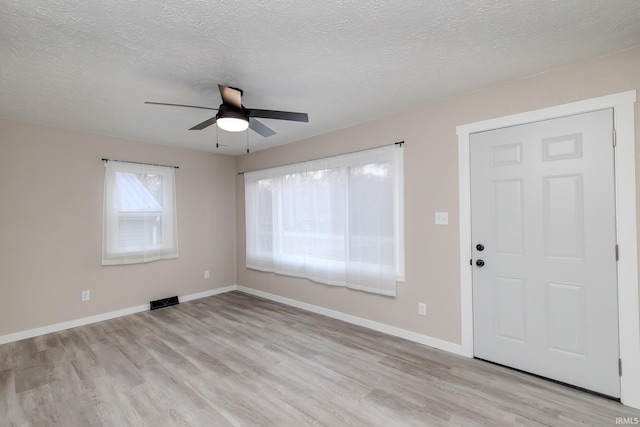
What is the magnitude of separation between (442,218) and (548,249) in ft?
2.89

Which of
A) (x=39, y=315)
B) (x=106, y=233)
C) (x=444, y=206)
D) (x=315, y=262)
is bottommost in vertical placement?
(x=39, y=315)

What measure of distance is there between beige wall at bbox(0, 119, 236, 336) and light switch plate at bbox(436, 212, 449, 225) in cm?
386

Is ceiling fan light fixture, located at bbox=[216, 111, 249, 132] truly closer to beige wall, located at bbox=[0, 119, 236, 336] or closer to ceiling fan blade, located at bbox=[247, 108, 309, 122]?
ceiling fan blade, located at bbox=[247, 108, 309, 122]

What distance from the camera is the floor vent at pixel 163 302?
4.32 m

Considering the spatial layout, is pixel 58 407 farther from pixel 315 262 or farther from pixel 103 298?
pixel 315 262

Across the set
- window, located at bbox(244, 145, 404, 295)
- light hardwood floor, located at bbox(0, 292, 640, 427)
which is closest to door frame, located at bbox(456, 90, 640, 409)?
light hardwood floor, located at bbox(0, 292, 640, 427)

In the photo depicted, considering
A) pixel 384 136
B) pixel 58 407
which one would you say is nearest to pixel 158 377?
pixel 58 407

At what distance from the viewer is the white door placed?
2137mm

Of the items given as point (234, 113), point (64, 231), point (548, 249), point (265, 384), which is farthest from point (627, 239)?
point (64, 231)

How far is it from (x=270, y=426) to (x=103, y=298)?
333 centimetres

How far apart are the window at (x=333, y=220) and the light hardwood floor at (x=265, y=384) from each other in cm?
80

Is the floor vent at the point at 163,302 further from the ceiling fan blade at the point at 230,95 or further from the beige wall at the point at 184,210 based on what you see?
the ceiling fan blade at the point at 230,95

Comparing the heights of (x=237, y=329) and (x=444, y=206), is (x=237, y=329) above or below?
below

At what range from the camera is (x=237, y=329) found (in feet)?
11.5
